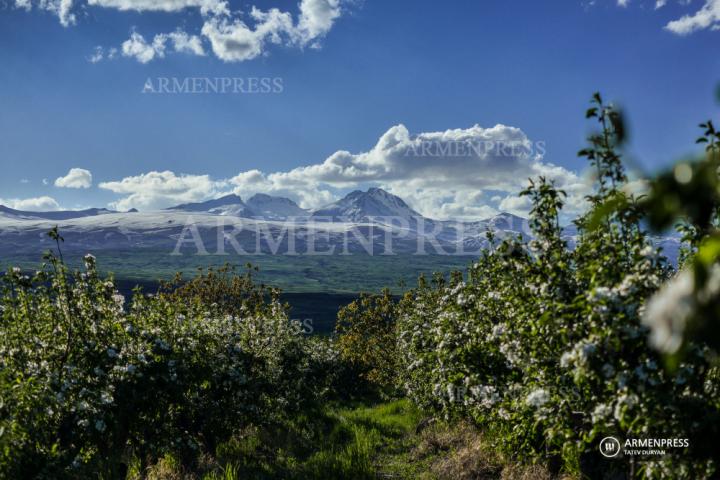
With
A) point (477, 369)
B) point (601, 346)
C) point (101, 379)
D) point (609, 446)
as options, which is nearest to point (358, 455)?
point (477, 369)

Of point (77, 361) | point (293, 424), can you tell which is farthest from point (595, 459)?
point (293, 424)

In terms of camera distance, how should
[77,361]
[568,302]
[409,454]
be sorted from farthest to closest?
[409,454] < [77,361] < [568,302]

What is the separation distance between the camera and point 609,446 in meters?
8.32

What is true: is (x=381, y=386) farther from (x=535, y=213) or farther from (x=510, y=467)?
(x=535, y=213)

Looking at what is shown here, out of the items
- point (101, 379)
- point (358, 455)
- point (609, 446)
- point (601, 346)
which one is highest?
point (601, 346)

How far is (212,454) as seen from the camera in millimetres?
16266

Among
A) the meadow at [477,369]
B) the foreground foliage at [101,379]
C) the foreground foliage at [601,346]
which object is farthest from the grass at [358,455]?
the foreground foliage at [601,346]

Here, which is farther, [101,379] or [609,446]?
[101,379]

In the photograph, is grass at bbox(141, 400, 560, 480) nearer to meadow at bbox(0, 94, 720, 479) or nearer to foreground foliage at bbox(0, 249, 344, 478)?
meadow at bbox(0, 94, 720, 479)

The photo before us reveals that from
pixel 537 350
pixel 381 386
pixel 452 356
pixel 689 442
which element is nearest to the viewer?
pixel 689 442

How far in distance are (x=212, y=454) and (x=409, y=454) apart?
265 inches

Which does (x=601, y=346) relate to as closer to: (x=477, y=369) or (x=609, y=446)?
(x=609, y=446)

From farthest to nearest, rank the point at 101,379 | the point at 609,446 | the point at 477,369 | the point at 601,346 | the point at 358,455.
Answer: the point at 358,455, the point at 477,369, the point at 101,379, the point at 609,446, the point at 601,346

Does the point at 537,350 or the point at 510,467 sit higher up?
the point at 537,350
